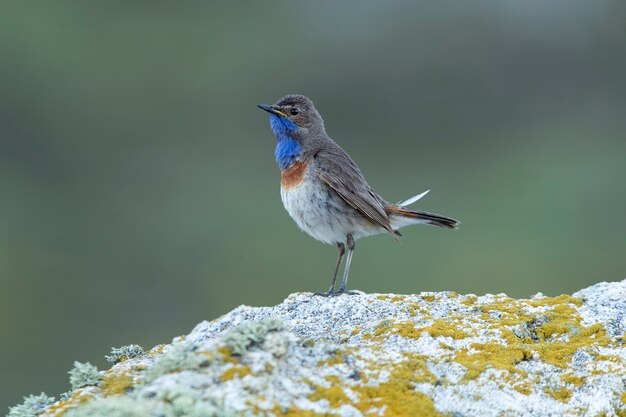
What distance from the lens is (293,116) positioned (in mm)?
8898

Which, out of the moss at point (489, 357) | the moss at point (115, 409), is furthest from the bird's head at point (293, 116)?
the moss at point (115, 409)

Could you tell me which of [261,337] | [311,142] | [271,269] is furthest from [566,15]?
[261,337]

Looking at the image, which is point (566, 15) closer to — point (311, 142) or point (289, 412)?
point (311, 142)

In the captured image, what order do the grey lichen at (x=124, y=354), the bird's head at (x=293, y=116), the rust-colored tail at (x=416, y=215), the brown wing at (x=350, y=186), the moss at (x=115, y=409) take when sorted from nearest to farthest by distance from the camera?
the moss at (x=115, y=409), the grey lichen at (x=124, y=354), the brown wing at (x=350, y=186), the rust-colored tail at (x=416, y=215), the bird's head at (x=293, y=116)

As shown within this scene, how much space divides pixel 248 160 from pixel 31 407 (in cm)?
1513

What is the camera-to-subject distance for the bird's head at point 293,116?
886cm

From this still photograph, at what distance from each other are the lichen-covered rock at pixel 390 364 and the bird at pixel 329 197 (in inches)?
97.2

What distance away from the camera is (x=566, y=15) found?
2223cm

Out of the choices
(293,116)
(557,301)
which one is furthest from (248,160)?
(557,301)

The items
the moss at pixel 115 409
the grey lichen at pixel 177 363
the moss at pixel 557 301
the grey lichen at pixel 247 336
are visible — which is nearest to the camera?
the moss at pixel 115 409

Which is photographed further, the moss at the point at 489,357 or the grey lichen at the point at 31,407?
the moss at the point at 489,357

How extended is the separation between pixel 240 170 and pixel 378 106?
3.52m

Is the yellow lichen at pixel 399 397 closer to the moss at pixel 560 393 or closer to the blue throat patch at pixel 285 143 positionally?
the moss at pixel 560 393

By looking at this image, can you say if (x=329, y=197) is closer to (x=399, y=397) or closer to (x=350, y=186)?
(x=350, y=186)
